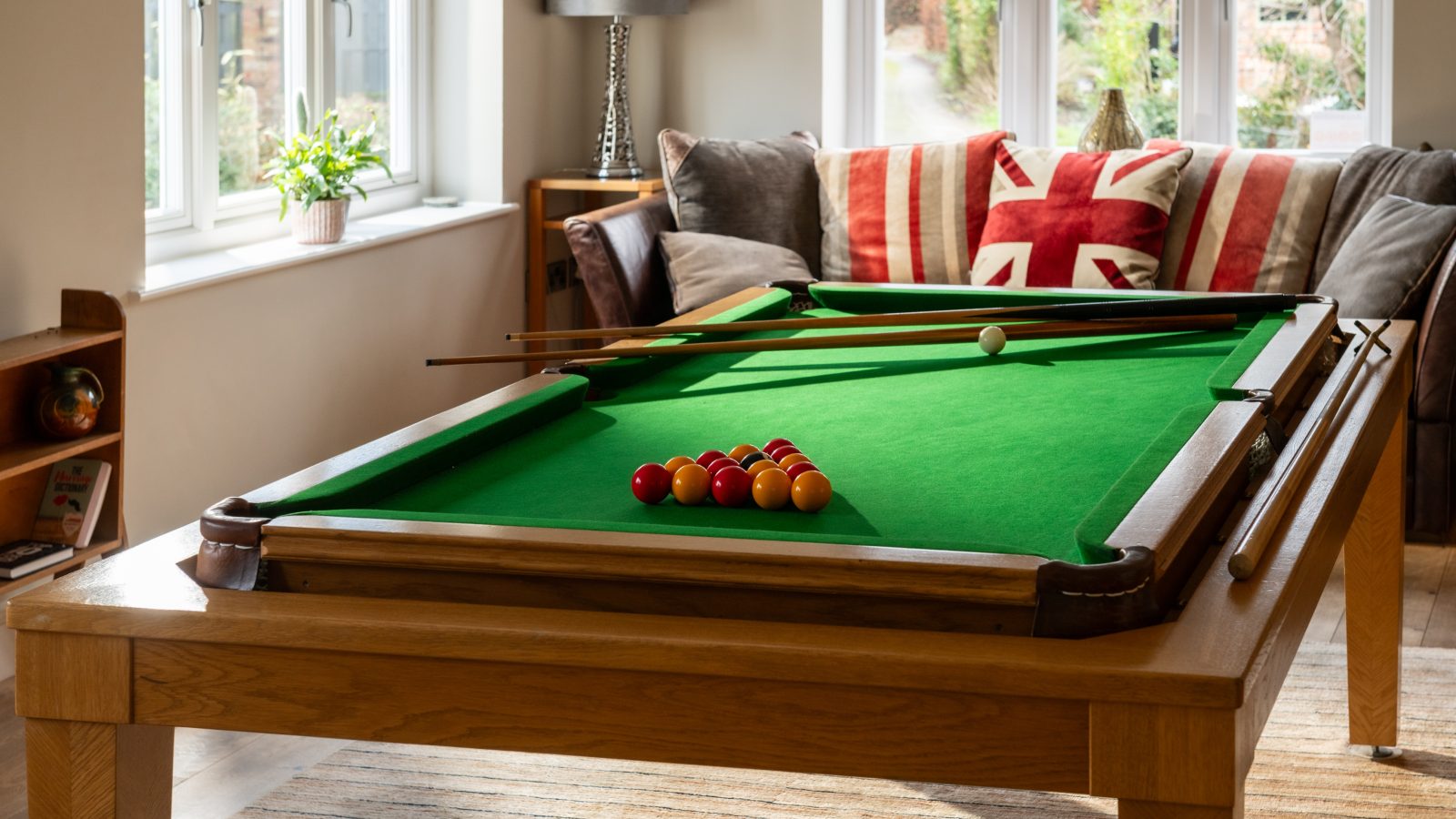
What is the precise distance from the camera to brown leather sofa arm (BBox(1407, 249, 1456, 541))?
3.96 m

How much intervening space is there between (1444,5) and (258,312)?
3.51 meters

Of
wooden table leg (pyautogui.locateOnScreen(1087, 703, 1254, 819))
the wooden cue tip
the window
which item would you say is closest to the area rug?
the wooden cue tip

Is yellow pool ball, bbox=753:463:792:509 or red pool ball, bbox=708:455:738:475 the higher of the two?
red pool ball, bbox=708:455:738:475

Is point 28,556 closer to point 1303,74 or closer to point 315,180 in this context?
point 315,180

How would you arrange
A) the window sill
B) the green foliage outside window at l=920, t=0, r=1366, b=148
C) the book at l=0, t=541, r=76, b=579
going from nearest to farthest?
the book at l=0, t=541, r=76, b=579 < the window sill < the green foliage outside window at l=920, t=0, r=1366, b=148

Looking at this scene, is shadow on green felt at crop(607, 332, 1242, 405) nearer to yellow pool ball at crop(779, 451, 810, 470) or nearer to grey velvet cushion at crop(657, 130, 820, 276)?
yellow pool ball at crop(779, 451, 810, 470)

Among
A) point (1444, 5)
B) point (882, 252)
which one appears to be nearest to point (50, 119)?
point (882, 252)

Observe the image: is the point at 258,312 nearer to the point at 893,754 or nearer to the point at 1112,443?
the point at 1112,443

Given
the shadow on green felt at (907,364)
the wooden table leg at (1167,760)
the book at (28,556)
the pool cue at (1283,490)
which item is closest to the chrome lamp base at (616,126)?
the book at (28,556)

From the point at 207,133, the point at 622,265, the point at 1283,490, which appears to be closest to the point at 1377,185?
the point at 622,265

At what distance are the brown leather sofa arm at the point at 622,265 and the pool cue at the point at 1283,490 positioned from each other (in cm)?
241

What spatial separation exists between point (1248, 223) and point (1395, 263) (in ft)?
1.90

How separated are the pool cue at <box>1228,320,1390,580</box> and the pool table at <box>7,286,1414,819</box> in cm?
2

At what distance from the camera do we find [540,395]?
2.01m
